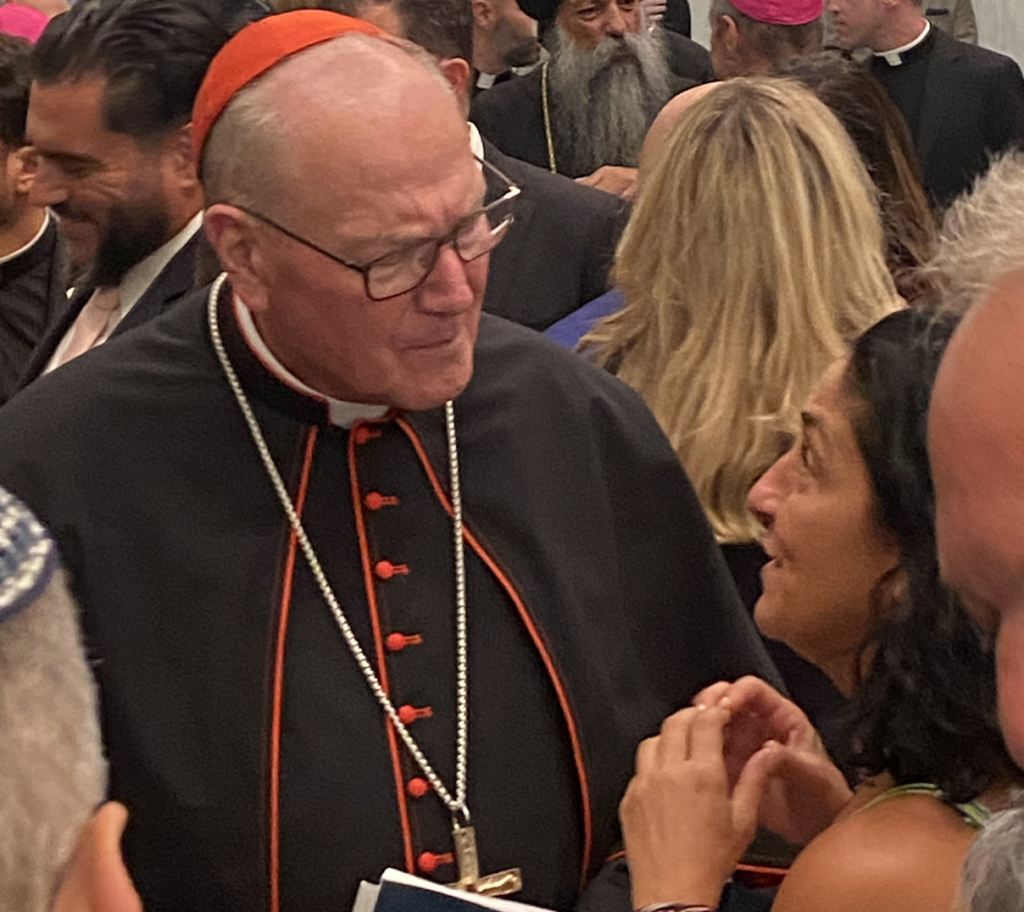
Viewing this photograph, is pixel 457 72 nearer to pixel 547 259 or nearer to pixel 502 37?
pixel 547 259

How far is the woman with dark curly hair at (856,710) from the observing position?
1.61 m

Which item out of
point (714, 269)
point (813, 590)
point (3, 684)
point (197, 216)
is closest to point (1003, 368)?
point (3, 684)

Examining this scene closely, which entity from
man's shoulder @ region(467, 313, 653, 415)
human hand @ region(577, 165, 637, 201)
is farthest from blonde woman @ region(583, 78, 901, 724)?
human hand @ region(577, 165, 637, 201)

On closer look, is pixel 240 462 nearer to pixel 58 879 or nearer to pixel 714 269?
pixel 714 269

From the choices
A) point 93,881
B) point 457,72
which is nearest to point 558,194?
point 457,72

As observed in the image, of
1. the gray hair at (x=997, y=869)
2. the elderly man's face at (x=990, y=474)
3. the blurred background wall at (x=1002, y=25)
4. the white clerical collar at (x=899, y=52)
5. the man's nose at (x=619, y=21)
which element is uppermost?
the elderly man's face at (x=990, y=474)

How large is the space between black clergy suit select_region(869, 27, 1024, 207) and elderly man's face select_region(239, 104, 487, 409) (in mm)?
3046

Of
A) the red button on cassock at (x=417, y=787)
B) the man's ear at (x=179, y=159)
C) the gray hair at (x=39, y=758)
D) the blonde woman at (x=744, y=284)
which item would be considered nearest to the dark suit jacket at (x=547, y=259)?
the man's ear at (x=179, y=159)

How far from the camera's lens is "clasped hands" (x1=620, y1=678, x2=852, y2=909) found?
1825mm

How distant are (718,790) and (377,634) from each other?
43 centimetres

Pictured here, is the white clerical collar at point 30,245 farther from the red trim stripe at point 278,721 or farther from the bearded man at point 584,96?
the red trim stripe at point 278,721

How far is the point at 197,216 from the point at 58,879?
2.40m

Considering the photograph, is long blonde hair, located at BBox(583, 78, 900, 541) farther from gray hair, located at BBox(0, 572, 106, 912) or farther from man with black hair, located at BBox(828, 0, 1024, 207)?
man with black hair, located at BBox(828, 0, 1024, 207)

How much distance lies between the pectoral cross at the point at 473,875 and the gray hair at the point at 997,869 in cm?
96
